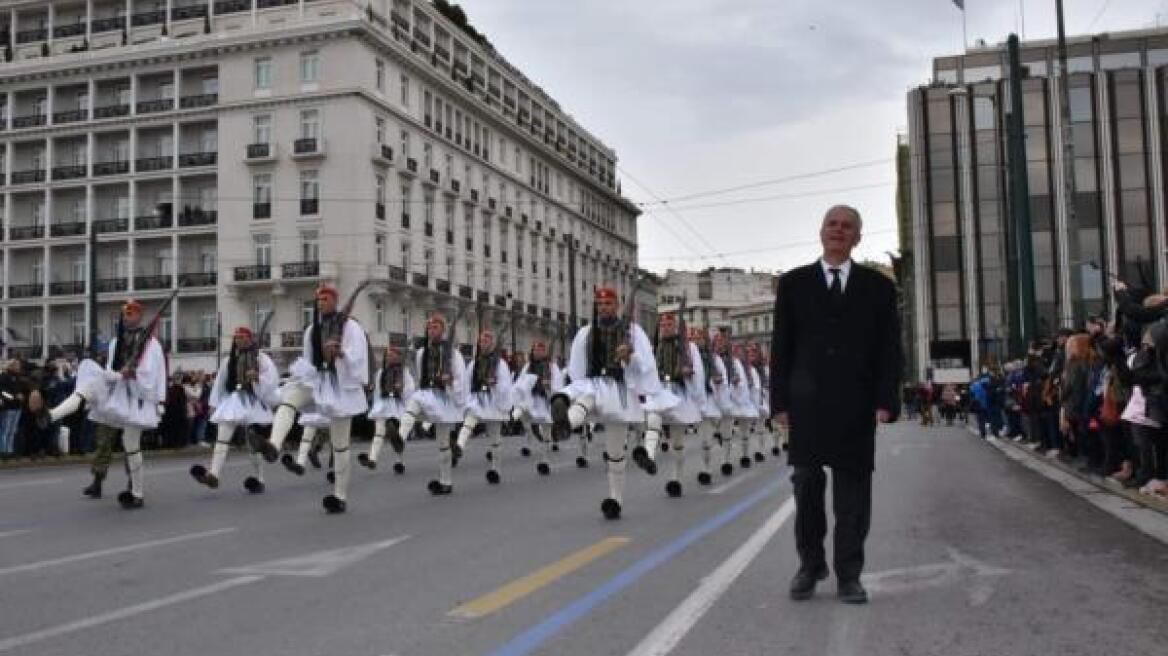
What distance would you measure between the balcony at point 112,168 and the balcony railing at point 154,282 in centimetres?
662

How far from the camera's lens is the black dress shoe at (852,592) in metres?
6.29

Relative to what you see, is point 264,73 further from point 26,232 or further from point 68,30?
point 26,232

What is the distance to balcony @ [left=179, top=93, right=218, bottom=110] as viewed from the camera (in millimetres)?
65562

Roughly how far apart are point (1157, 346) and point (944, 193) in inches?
2578

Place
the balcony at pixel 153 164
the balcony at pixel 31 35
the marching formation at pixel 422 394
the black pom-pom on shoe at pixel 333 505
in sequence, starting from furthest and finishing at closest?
the balcony at pixel 31 35
the balcony at pixel 153 164
the black pom-pom on shoe at pixel 333 505
the marching formation at pixel 422 394

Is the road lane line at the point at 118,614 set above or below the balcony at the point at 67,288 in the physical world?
below

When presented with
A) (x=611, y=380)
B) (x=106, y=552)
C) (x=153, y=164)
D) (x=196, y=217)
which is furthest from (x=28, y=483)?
(x=153, y=164)

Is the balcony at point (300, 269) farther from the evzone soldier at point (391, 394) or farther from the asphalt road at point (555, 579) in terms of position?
the asphalt road at point (555, 579)

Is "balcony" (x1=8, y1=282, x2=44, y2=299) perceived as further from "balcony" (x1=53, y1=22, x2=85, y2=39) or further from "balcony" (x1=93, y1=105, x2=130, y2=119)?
"balcony" (x1=53, y1=22, x2=85, y2=39)

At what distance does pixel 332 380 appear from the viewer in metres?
12.1

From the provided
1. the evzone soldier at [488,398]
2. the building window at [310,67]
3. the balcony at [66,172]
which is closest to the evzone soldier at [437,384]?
the evzone soldier at [488,398]

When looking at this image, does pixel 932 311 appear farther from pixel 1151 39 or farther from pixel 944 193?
pixel 1151 39

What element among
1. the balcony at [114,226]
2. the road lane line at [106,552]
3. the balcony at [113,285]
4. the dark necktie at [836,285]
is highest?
the balcony at [114,226]

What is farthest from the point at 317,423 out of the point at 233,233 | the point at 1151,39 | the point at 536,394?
the point at 1151,39
